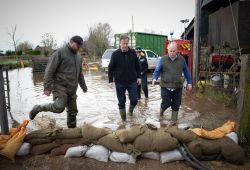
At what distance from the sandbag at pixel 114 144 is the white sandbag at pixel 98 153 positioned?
0.07 metres

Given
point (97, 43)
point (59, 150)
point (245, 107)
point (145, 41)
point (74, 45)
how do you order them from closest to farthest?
point (245, 107)
point (59, 150)
point (74, 45)
point (145, 41)
point (97, 43)

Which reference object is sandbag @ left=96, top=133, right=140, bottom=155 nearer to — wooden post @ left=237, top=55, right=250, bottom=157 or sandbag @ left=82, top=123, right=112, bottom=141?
sandbag @ left=82, top=123, right=112, bottom=141

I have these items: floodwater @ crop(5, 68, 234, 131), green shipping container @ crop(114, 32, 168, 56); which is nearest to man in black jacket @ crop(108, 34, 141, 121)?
floodwater @ crop(5, 68, 234, 131)

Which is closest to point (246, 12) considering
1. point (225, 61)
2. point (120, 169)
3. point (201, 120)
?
point (225, 61)

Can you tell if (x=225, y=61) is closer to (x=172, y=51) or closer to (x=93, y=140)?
(x=172, y=51)

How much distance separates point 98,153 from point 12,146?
125 centimetres

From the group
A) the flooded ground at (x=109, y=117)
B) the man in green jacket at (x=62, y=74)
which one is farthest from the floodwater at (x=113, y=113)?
the man in green jacket at (x=62, y=74)

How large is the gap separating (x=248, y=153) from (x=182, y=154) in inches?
41.5

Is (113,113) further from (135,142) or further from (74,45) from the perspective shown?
(135,142)

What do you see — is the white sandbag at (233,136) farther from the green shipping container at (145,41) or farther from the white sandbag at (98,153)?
the green shipping container at (145,41)

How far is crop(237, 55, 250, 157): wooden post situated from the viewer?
4074 mm

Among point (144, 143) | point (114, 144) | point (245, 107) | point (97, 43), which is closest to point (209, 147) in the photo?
point (245, 107)

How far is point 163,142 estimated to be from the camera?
3945mm

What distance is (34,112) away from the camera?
5.50 meters
